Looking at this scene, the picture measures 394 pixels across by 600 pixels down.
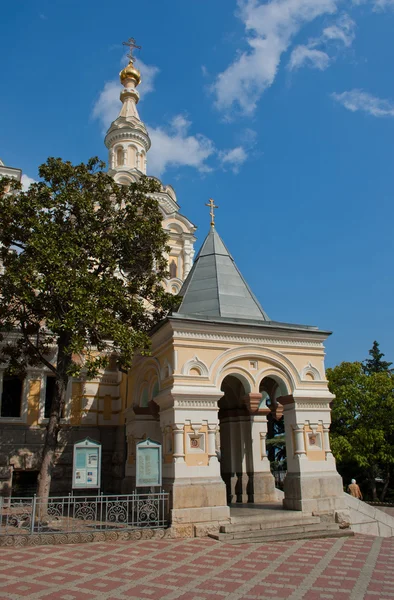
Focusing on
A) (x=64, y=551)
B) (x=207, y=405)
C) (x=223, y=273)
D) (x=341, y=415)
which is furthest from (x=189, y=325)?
(x=341, y=415)

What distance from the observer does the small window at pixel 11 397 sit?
49.7 ft

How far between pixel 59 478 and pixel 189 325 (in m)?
7.16

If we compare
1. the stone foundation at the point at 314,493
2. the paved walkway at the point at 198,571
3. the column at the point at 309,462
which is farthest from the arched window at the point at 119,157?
the paved walkway at the point at 198,571

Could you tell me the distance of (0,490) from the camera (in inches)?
552

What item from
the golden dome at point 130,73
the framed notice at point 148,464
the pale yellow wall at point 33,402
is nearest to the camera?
Result: the framed notice at point 148,464

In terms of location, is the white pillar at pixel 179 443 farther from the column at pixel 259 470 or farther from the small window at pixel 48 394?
the small window at pixel 48 394

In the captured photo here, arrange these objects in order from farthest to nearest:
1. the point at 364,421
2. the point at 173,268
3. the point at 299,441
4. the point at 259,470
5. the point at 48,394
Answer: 1. the point at 173,268
2. the point at 364,421
3. the point at 48,394
4. the point at 259,470
5. the point at 299,441

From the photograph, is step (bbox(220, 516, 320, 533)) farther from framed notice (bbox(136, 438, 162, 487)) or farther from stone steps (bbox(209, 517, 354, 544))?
framed notice (bbox(136, 438, 162, 487))

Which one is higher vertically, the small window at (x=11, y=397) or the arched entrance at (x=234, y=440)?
the small window at (x=11, y=397)

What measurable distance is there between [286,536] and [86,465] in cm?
441

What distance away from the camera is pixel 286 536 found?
32.7 ft

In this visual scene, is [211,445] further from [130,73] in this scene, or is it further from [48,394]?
[130,73]

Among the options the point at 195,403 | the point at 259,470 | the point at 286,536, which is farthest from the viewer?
the point at 259,470

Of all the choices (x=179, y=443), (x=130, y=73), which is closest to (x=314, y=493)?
(x=179, y=443)
